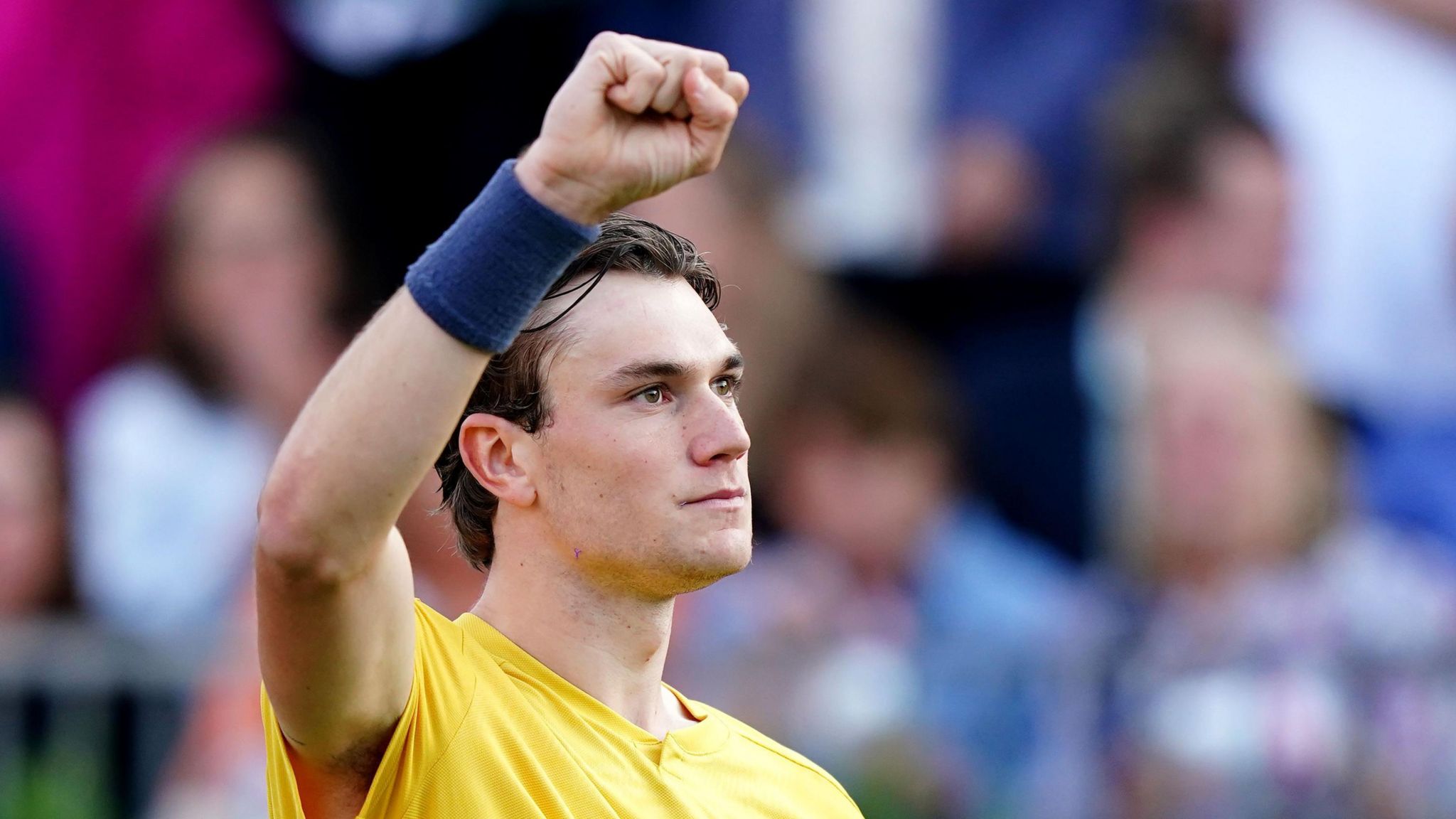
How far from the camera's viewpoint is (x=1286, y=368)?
9.73 meters

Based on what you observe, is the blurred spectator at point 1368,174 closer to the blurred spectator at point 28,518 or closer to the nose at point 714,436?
the blurred spectator at point 28,518

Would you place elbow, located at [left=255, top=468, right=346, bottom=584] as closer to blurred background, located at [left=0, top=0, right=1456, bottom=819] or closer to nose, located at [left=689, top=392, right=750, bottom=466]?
→ nose, located at [left=689, top=392, right=750, bottom=466]

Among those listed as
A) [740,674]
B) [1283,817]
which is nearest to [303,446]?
[740,674]

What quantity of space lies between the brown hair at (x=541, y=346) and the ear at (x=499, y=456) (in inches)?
0.9

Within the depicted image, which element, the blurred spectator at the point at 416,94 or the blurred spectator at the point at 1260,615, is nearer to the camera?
the blurred spectator at the point at 1260,615

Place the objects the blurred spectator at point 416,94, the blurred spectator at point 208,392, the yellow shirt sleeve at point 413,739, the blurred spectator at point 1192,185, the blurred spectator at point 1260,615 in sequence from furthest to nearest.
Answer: the blurred spectator at point 416,94 < the blurred spectator at point 1192,185 < the blurred spectator at point 208,392 < the blurred spectator at point 1260,615 < the yellow shirt sleeve at point 413,739

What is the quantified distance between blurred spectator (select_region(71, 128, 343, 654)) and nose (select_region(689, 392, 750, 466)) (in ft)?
19.7

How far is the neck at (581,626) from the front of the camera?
11.1 ft

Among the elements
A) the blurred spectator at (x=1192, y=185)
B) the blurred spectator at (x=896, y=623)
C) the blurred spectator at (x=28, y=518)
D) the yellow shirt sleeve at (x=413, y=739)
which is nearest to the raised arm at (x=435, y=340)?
the yellow shirt sleeve at (x=413, y=739)

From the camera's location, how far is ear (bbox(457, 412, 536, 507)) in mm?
3424

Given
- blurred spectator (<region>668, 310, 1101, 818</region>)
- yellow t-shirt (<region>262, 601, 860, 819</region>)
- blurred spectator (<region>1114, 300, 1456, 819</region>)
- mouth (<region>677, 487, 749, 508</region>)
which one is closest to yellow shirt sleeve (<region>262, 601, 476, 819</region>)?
yellow t-shirt (<region>262, 601, 860, 819</region>)

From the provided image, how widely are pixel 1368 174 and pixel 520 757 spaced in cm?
828

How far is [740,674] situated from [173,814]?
2642 mm

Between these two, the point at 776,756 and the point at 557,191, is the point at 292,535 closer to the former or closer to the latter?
the point at 557,191
